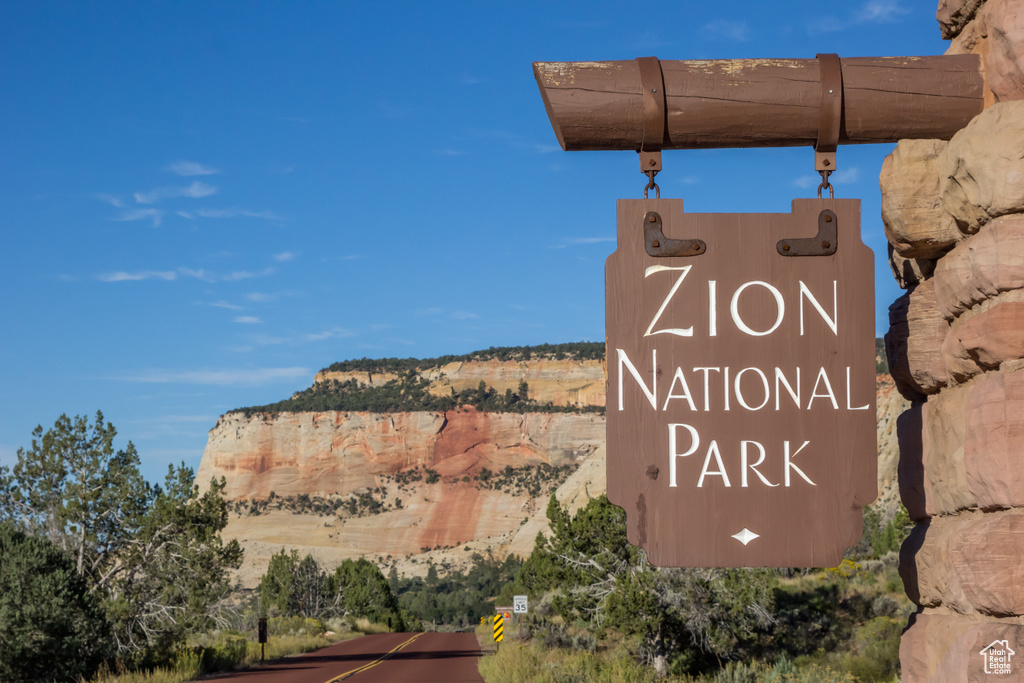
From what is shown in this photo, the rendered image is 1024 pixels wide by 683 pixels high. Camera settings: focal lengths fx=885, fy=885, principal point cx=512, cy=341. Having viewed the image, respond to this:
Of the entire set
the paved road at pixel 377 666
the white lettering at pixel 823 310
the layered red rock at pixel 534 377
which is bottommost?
the paved road at pixel 377 666

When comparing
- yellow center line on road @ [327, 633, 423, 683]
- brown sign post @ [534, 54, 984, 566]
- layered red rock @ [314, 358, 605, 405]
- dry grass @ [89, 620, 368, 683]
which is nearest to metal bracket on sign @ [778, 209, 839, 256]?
brown sign post @ [534, 54, 984, 566]

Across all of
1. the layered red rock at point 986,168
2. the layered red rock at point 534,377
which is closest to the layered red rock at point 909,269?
the layered red rock at point 986,168

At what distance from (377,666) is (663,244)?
24244 millimetres

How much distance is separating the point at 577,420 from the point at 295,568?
211 ft

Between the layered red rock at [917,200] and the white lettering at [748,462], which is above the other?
the layered red rock at [917,200]

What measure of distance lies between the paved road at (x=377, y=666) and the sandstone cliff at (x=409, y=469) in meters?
67.0

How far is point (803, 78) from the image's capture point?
3.38 metres

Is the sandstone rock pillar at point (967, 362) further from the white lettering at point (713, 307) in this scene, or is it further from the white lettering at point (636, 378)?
the white lettering at point (636, 378)

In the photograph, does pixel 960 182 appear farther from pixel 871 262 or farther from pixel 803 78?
pixel 803 78

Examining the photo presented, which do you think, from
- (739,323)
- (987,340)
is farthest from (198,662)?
(987,340)

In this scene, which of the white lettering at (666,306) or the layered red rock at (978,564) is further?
the white lettering at (666,306)

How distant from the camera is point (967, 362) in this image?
10.4ft

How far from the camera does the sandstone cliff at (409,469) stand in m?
104

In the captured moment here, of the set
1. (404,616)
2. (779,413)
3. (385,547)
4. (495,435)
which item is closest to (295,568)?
(404,616)
